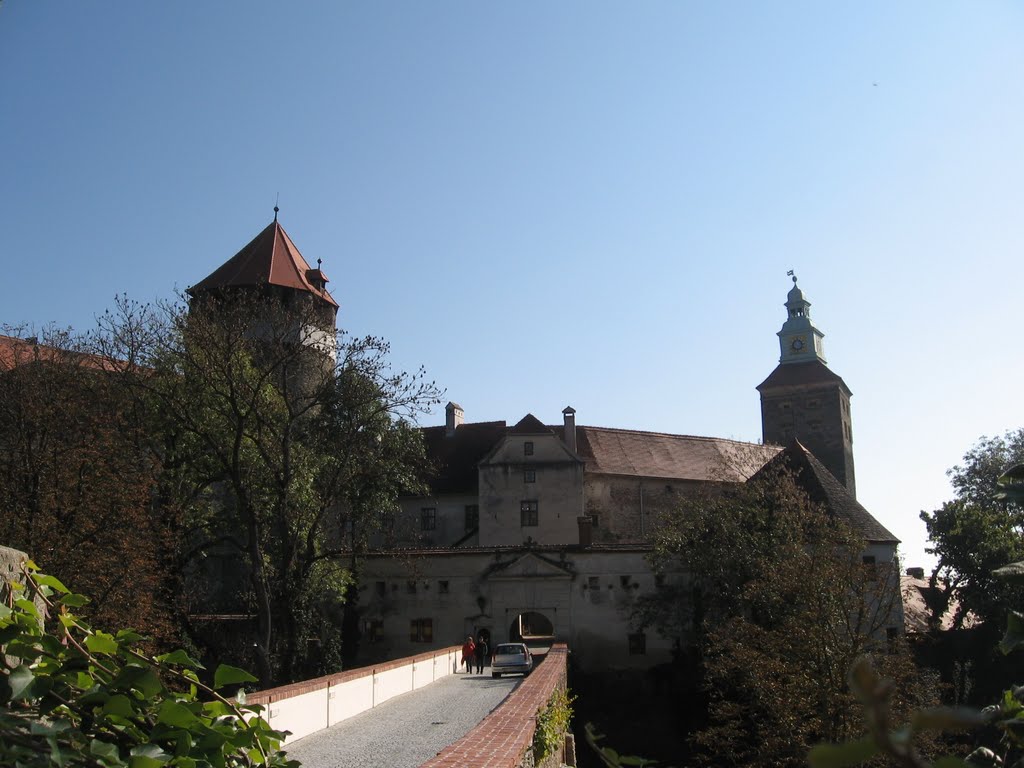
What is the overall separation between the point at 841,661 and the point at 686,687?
16.7 metres

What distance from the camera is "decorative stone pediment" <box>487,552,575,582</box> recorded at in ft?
142

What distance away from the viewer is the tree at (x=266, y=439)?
31203mm

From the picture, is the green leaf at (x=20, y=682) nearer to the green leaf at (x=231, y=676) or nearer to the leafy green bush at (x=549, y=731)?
the green leaf at (x=231, y=676)

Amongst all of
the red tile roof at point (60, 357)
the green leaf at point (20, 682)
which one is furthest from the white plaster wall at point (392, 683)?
the green leaf at point (20, 682)

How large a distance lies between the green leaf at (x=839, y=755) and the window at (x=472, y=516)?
52.9 meters

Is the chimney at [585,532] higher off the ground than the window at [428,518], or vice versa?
the window at [428,518]

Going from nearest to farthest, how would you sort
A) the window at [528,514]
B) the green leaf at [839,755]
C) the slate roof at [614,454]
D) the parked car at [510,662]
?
the green leaf at [839,755] → the parked car at [510,662] → the window at [528,514] → the slate roof at [614,454]

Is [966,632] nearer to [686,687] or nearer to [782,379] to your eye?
[686,687]

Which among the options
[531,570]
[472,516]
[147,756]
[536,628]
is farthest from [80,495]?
[536,628]

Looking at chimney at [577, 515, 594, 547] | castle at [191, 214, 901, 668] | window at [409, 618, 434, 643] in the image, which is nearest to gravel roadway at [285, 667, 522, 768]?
castle at [191, 214, 901, 668]

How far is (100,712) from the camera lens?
214 centimetres

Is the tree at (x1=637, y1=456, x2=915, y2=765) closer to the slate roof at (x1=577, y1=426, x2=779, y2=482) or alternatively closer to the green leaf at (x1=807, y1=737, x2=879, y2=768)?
the slate roof at (x1=577, y1=426, x2=779, y2=482)

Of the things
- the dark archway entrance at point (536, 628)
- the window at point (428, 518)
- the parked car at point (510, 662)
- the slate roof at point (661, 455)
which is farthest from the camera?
the slate roof at point (661, 455)

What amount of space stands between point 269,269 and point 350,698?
33454 millimetres
